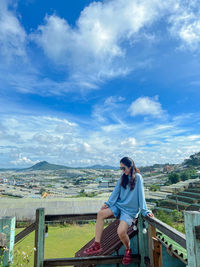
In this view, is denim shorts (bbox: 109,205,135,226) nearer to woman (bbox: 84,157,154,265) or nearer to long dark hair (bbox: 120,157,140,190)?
woman (bbox: 84,157,154,265)

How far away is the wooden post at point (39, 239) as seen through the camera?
2.13 metres

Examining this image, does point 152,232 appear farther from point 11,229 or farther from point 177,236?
point 11,229

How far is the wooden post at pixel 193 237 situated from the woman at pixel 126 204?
831 millimetres

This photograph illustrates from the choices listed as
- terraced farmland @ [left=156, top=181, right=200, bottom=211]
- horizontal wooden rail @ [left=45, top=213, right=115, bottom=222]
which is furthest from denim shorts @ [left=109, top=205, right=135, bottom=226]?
terraced farmland @ [left=156, top=181, right=200, bottom=211]

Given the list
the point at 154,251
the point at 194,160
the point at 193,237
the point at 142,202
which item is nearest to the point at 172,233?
the point at 193,237

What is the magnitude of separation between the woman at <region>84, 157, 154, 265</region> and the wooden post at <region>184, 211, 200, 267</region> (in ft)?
2.73

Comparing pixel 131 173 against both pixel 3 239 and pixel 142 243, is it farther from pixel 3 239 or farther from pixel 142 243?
pixel 3 239

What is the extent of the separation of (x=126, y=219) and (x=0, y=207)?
17.1 metres

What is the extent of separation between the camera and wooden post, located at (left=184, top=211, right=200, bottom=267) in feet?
3.98

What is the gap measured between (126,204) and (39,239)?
97cm

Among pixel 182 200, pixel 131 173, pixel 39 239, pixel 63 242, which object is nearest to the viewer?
pixel 39 239

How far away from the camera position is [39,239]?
2.16 m

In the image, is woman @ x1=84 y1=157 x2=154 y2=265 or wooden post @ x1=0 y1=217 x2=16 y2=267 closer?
wooden post @ x1=0 y1=217 x2=16 y2=267

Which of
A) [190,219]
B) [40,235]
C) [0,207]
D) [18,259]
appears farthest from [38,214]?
[0,207]
